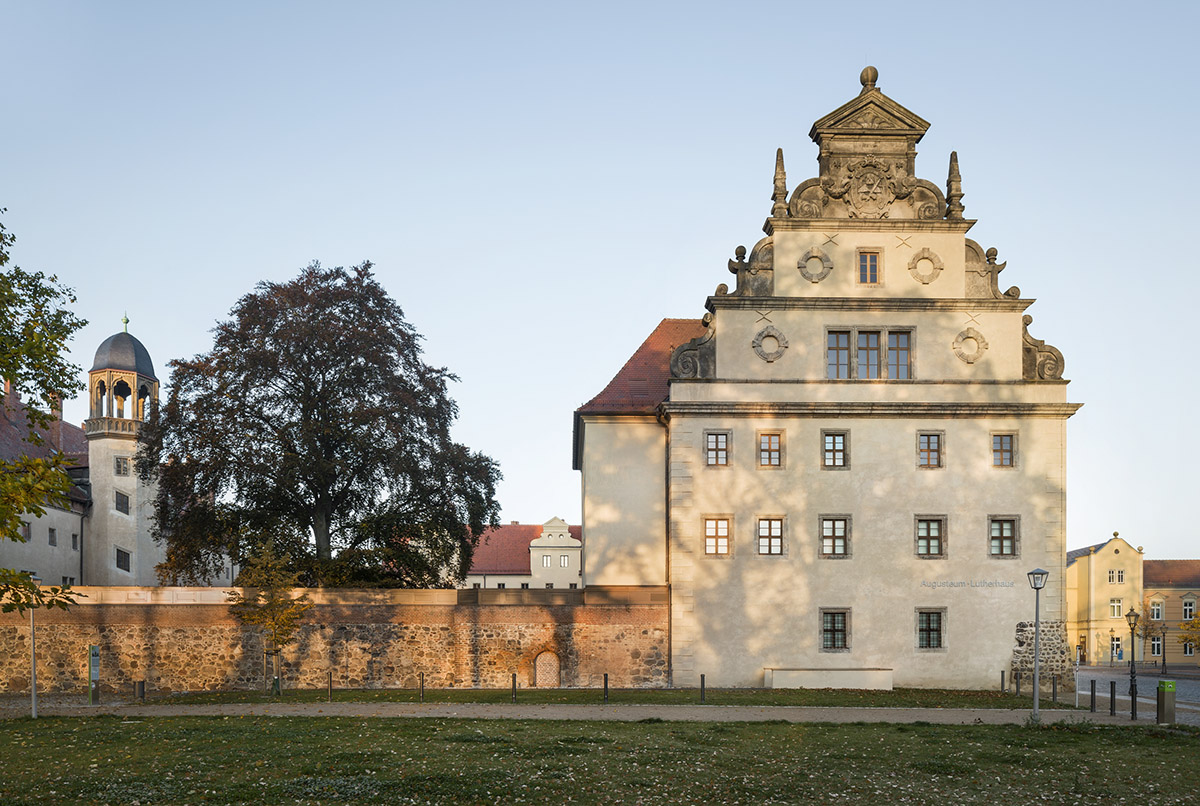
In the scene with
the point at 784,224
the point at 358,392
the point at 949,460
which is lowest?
the point at 949,460

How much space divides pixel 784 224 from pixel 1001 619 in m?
13.8

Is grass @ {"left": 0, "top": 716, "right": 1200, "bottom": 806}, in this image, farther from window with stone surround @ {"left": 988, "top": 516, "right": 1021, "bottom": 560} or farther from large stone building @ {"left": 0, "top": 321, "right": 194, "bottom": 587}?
large stone building @ {"left": 0, "top": 321, "right": 194, "bottom": 587}

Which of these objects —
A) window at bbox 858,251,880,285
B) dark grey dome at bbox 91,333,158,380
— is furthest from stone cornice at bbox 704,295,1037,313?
dark grey dome at bbox 91,333,158,380

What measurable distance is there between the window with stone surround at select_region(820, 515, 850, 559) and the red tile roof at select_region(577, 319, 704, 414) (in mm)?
6636

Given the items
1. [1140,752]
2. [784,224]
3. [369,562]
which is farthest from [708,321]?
[1140,752]

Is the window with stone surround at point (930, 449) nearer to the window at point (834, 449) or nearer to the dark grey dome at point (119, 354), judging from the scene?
the window at point (834, 449)

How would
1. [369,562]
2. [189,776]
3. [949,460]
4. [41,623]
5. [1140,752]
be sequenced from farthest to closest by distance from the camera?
[369,562] → [949,460] → [41,623] → [1140,752] → [189,776]

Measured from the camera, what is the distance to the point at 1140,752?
18.2 meters

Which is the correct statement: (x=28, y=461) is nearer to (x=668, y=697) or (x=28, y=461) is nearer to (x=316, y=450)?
(x=668, y=697)

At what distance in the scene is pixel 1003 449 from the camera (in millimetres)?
33875

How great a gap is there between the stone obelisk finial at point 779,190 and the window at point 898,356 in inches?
204

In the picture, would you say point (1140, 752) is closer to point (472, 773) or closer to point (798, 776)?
point (798, 776)

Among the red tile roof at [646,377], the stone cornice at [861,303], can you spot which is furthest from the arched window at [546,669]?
the stone cornice at [861,303]

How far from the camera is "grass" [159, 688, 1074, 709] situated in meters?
27.2
